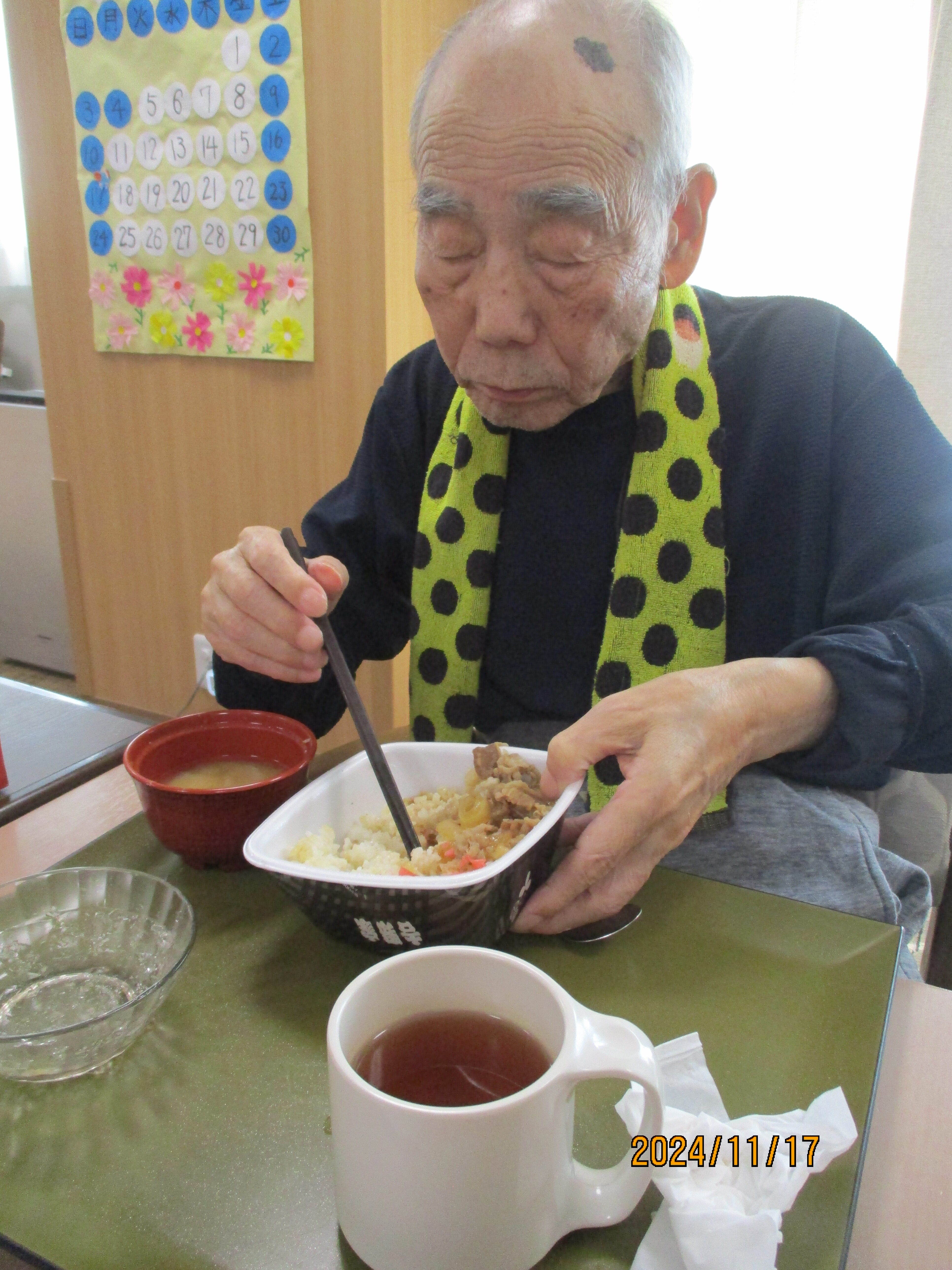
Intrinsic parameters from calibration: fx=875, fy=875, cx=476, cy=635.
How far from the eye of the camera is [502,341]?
40.1 inches

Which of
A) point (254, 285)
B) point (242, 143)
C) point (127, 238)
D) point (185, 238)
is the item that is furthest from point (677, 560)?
point (127, 238)

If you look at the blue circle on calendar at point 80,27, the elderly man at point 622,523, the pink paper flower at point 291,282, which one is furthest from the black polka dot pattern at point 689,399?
the blue circle on calendar at point 80,27

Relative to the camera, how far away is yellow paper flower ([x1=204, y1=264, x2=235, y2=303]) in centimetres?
224

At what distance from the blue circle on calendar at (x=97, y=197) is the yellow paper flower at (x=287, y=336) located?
658mm

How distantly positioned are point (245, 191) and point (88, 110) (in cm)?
60

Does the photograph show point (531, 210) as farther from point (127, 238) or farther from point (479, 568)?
point (127, 238)

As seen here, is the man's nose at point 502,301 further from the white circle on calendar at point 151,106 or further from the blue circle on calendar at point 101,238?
the blue circle on calendar at point 101,238

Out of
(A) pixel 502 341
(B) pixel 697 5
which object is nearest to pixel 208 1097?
(A) pixel 502 341

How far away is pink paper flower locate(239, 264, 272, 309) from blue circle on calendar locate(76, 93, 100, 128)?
62 cm

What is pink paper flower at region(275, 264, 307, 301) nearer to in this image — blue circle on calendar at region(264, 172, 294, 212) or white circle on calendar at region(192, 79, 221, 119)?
blue circle on calendar at region(264, 172, 294, 212)

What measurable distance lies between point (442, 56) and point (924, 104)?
1.05 m

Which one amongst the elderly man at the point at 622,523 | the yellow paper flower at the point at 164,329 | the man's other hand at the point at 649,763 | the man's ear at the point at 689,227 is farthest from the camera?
the yellow paper flower at the point at 164,329

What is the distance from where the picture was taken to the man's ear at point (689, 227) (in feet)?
3.70

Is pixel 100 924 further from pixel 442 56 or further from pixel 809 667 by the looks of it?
pixel 442 56
